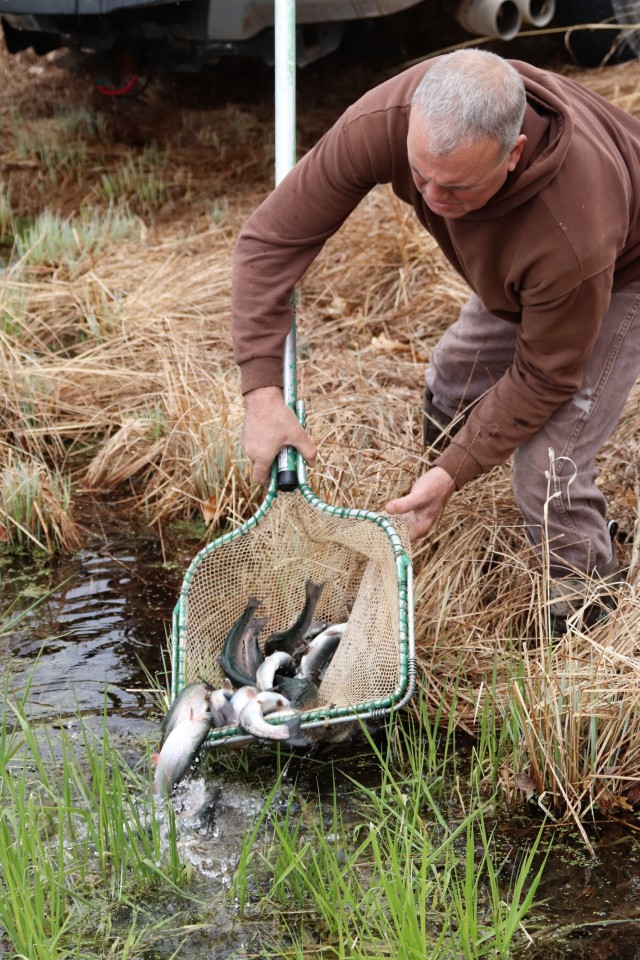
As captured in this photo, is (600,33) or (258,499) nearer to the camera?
(258,499)

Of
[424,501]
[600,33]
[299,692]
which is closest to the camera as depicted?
[299,692]

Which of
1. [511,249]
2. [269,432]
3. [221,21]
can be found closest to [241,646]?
[269,432]

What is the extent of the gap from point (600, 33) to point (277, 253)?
498 centimetres

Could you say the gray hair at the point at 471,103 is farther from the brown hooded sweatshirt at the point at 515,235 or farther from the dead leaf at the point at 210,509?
the dead leaf at the point at 210,509

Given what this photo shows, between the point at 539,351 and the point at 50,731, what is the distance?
172 cm

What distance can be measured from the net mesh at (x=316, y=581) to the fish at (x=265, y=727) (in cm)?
25

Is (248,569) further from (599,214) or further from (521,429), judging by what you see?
(599,214)

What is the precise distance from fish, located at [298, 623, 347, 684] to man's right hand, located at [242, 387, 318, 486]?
49 cm

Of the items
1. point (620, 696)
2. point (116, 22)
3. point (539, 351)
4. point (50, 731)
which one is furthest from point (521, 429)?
point (116, 22)

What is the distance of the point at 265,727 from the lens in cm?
262

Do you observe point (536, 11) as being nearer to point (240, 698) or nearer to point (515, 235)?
point (515, 235)

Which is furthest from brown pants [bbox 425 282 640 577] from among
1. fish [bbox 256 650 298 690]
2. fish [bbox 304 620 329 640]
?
fish [bbox 256 650 298 690]

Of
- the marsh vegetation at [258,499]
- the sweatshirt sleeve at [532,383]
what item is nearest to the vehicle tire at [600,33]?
the marsh vegetation at [258,499]

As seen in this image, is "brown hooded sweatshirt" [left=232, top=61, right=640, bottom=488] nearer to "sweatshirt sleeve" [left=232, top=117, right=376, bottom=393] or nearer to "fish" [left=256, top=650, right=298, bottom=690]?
"sweatshirt sleeve" [left=232, top=117, right=376, bottom=393]
